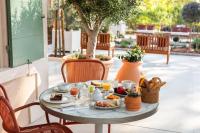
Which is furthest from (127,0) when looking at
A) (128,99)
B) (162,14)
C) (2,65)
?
(162,14)

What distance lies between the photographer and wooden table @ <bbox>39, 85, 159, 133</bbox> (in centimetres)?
208

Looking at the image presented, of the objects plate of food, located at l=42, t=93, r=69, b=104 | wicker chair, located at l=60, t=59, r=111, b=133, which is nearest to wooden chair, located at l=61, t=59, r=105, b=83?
wicker chair, located at l=60, t=59, r=111, b=133

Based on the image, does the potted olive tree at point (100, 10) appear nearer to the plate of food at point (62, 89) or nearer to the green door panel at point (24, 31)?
the green door panel at point (24, 31)

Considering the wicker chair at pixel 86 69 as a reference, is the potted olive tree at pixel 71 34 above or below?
above

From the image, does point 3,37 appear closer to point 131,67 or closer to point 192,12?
point 131,67

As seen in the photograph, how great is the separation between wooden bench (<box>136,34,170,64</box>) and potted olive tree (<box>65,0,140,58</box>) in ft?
9.77

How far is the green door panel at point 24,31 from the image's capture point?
3.19 metres

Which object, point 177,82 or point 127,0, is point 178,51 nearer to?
point 177,82

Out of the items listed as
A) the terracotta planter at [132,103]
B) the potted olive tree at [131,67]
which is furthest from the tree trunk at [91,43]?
the terracotta planter at [132,103]

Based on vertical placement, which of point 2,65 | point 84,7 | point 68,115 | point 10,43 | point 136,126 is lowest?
point 136,126

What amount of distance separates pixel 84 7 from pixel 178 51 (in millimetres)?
5441

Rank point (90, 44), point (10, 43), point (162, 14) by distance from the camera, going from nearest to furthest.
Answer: point (10, 43), point (90, 44), point (162, 14)

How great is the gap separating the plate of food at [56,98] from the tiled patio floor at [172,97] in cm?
121

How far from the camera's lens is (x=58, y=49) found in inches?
328
